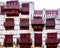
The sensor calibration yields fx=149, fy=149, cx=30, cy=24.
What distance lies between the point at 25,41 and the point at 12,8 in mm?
340

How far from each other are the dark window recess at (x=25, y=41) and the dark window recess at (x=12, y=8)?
223mm

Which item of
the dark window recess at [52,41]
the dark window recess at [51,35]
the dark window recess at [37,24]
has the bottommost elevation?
the dark window recess at [52,41]

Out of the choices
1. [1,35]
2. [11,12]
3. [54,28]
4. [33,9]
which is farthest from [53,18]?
[1,35]

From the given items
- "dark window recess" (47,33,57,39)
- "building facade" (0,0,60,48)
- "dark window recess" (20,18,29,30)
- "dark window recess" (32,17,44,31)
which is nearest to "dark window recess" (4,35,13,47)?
"building facade" (0,0,60,48)

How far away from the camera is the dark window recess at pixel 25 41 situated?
4.61 feet

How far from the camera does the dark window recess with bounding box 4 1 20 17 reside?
56.4 inches

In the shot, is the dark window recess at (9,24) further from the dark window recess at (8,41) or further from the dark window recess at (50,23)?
the dark window recess at (50,23)

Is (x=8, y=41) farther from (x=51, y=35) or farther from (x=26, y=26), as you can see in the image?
(x=51, y=35)

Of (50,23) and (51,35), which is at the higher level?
(50,23)

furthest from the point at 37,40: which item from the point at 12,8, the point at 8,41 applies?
the point at 12,8

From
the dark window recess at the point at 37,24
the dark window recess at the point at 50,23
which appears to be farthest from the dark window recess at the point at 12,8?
the dark window recess at the point at 50,23

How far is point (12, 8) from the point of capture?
143cm

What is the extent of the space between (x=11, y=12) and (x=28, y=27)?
219 millimetres

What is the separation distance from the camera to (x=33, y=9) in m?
1.42
